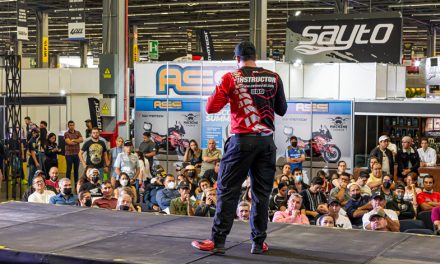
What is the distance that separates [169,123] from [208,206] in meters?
7.33

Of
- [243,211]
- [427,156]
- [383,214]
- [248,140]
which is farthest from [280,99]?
[427,156]

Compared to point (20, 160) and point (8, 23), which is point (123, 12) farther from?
point (8, 23)

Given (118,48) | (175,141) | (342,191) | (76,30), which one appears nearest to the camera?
(342,191)

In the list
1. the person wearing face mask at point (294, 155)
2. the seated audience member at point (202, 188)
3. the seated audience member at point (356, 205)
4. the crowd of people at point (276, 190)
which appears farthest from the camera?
the person wearing face mask at point (294, 155)

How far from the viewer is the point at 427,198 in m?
11.0

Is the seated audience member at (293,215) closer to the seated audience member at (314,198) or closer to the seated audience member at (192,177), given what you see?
the seated audience member at (314,198)

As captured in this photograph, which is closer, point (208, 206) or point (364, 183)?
point (208, 206)

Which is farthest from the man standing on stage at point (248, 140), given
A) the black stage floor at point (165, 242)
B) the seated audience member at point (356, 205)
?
the seated audience member at point (356, 205)

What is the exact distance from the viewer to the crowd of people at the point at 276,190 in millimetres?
8945

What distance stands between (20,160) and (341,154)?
6967 millimetres

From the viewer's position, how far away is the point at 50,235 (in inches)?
203

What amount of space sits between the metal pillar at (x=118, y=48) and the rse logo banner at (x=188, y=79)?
1542 millimetres

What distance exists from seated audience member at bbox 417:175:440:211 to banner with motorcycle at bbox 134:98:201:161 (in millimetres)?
6042

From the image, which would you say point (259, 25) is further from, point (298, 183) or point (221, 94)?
point (221, 94)
